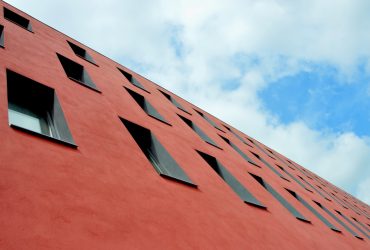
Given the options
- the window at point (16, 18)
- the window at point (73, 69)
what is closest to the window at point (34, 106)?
the window at point (73, 69)

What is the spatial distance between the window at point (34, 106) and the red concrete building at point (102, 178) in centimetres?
2

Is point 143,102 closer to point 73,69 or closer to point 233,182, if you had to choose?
point 73,69

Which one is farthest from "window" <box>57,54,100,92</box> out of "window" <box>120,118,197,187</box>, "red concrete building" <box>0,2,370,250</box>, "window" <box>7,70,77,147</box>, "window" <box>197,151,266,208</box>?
"window" <box>197,151,266,208</box>

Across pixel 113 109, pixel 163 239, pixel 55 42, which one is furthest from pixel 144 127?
pixel 55 42

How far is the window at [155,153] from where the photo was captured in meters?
6.90

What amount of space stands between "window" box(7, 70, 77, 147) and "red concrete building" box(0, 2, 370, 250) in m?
0.02

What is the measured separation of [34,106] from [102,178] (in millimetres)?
2786

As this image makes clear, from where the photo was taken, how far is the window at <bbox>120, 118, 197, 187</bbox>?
6903 mm

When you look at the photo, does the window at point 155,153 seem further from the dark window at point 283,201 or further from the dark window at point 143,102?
the dark window at point 283,201

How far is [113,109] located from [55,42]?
16.3 ft

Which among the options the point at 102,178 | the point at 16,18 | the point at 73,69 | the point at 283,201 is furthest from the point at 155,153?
the point at 16,18

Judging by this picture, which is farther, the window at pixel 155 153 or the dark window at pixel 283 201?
the dark window at pixel 283 201

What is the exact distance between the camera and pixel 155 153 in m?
7.55

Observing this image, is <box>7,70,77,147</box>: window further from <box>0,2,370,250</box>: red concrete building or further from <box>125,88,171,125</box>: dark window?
<box>125,88,171,125</box>: dark window
